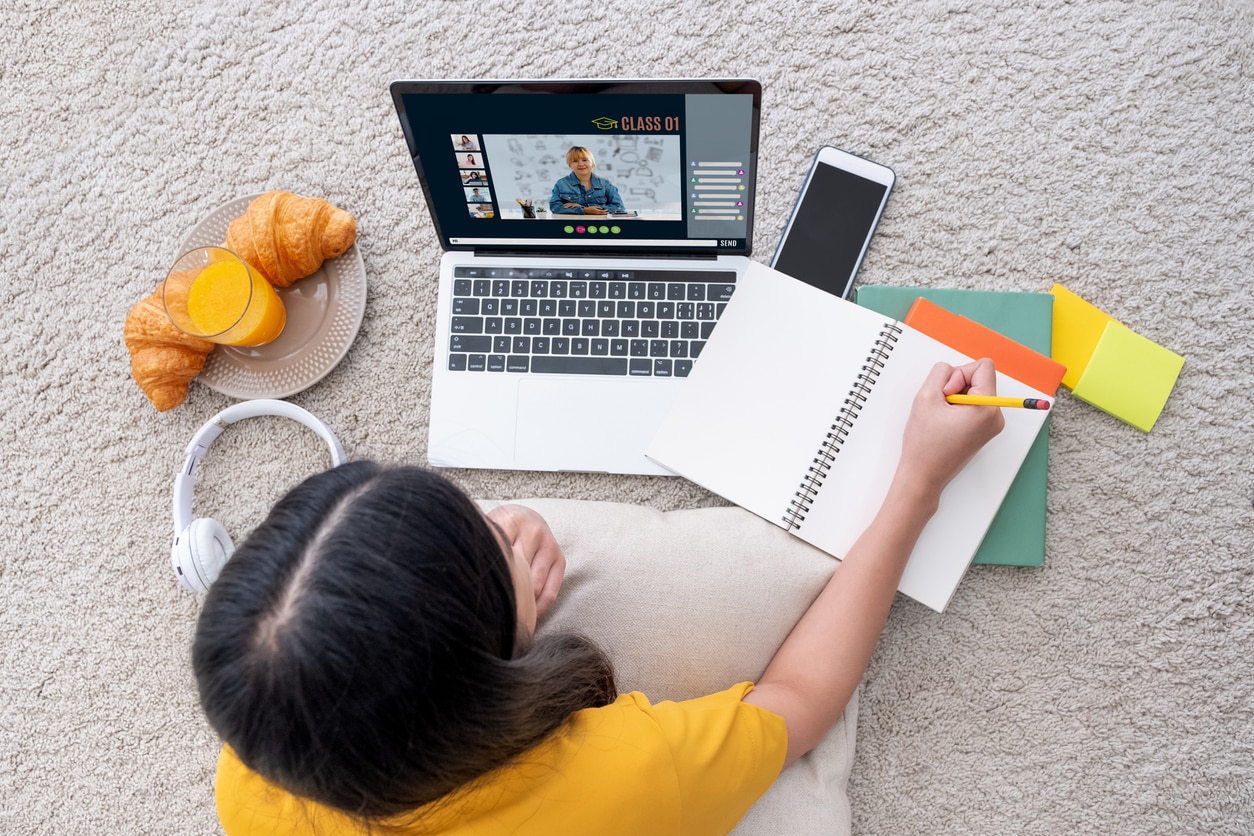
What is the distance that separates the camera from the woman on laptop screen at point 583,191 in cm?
62

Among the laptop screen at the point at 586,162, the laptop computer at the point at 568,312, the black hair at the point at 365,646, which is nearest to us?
the black hair at the point at 365,646

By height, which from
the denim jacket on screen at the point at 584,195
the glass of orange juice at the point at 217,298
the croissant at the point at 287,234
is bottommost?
the glass of orange juice at the point at 217,298

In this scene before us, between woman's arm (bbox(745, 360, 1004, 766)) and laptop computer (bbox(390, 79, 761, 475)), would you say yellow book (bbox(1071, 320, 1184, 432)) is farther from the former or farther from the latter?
laptop computer (bbox(390, 79, 761, 475))

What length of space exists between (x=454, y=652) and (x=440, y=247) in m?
0.48

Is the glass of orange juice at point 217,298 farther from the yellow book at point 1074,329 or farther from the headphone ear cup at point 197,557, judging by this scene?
the yellow book at point 1074,329

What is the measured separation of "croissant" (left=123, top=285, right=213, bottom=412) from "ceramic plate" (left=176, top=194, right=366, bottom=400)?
0.02m

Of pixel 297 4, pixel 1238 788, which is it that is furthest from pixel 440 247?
pixel 1238 788

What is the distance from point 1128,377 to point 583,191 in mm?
522

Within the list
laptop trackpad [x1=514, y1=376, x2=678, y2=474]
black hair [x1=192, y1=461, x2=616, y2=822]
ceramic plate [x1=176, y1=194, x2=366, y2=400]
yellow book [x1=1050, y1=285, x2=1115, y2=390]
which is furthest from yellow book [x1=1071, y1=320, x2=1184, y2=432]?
ceramic plate [x1=176, y1=194, x2=366, y2=400]

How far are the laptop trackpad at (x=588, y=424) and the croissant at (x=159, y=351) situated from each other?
31 centimetres

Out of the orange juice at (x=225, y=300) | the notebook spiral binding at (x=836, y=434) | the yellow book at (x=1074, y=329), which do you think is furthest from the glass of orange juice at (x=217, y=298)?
the yellow book at (x=1074, y=329)

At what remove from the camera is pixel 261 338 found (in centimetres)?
73

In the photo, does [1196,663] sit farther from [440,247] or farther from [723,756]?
[440,247]

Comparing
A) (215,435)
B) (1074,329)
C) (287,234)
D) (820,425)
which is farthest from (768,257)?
(215,435)
